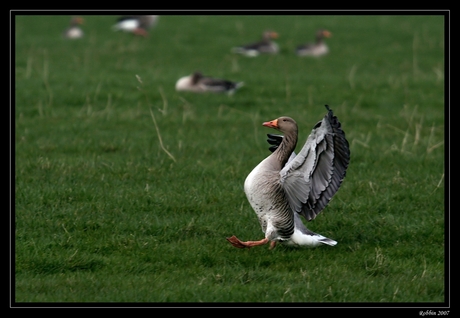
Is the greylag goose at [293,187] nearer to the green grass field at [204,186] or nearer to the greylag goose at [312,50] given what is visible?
the green grass field at [204,186]

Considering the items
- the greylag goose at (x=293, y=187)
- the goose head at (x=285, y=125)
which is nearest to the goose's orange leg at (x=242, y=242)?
the greylag goose at (x=293, y=187)

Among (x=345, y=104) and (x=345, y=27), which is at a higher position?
(x=345, y=27)

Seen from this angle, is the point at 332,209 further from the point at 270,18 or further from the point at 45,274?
the point at 270,18

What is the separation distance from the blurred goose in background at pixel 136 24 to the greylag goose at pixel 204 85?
962 centimetres

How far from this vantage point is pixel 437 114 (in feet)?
46.7

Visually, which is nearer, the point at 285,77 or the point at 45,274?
the point at 45,274

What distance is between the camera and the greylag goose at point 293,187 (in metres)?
6.99

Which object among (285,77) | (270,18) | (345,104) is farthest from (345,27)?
(345,104)

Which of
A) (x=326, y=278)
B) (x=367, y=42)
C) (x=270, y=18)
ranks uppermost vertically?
(x=270, y=18)

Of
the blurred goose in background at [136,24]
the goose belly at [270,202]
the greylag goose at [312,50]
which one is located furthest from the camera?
the blurred goose in background at [136,24]

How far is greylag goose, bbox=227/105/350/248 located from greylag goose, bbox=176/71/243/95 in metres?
8.95

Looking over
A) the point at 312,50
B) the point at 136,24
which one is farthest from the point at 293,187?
the point at 136,24

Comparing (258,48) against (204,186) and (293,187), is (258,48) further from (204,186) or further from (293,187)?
(293,187)

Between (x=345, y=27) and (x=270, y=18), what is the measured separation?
12.5ft
